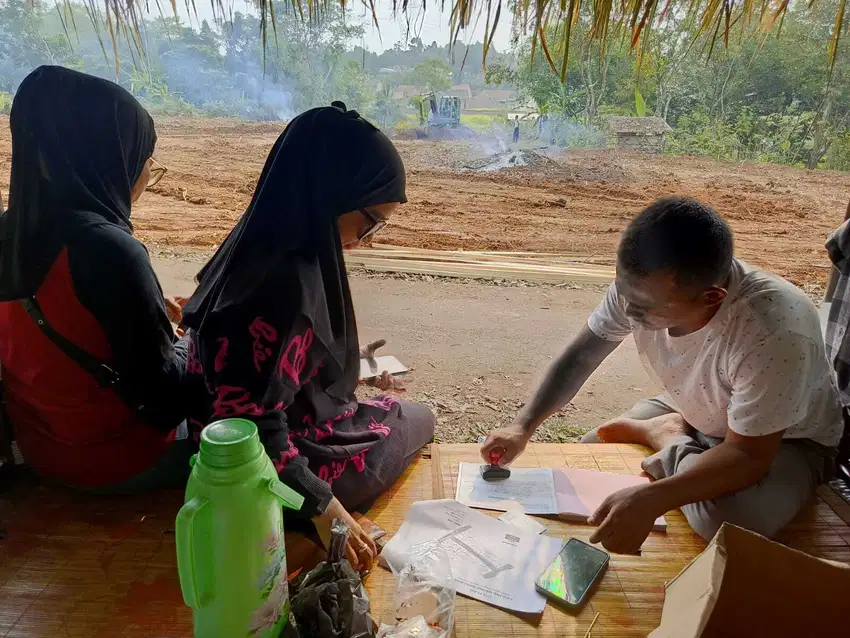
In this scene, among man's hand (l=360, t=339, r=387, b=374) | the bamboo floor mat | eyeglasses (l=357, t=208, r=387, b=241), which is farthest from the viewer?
man's hand (l=360, t=339, r=387, b=374)

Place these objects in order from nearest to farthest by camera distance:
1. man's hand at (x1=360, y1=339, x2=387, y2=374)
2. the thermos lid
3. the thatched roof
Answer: the thermos lid, man's hand at (x1=360, y1=339, x2=387, y2=374), the thatched roof

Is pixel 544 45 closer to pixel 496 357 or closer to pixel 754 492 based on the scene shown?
pixel 754 492

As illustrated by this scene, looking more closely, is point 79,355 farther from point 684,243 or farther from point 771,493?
point 771,493

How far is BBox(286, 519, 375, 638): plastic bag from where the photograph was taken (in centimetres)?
88

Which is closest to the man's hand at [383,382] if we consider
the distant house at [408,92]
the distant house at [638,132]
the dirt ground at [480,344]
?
the dirt ground at [480,344]

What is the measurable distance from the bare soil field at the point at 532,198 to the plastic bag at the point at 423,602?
384 centimetres

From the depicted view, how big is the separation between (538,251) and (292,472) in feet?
13.3

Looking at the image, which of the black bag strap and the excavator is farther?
the excavator

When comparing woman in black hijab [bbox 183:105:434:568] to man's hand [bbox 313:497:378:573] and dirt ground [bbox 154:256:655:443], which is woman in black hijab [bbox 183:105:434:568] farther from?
dirt ground [bbox 154:256:655:443]

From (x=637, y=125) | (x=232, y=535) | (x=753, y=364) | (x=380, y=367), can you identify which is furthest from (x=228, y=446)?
(x=637, y=125)

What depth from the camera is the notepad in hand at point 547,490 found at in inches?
50.1

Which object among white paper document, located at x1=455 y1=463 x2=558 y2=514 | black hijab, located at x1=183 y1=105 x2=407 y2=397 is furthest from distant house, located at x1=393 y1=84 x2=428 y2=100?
white paper document, located at x1=455 y1=463 x2=558 y2=514

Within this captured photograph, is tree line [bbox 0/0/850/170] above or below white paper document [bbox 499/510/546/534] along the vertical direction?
above

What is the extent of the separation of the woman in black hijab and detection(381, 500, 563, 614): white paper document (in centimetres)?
10
